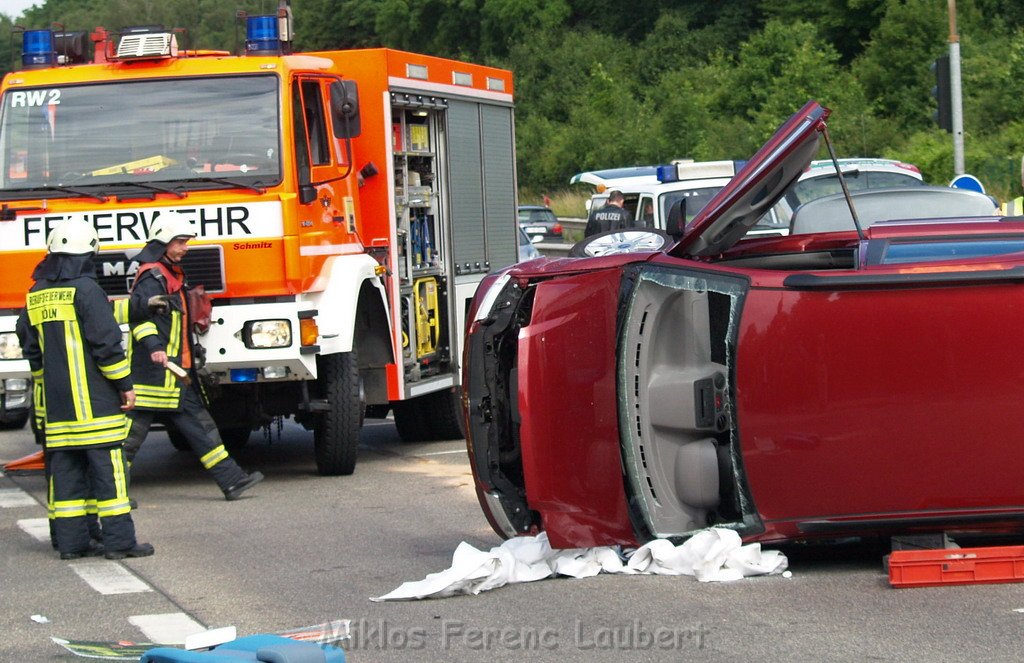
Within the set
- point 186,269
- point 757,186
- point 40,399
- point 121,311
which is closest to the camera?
point 757,186

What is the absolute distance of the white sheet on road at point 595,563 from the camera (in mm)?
6719

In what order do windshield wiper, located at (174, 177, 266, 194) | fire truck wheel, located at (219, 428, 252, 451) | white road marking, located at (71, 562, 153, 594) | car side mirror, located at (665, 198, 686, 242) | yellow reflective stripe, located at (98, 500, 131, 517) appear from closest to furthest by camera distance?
1. car side mirror, located at (665, 198, 686, 242)
2. white road marking, located at (71, 562, 153, 594)
3. yellow reflective stripe, located at (98, 500, 131, 517)
4. windshield wiper, located at (174, 177, 266, 194)
5. fire truck wheel, located at (219, 428, 252, 451)

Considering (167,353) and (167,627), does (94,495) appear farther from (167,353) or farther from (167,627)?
(167,627)

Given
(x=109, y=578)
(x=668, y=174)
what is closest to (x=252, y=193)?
(x=109, y=578)

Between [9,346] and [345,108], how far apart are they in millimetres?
2734

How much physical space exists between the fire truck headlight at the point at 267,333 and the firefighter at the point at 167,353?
13.9 inches

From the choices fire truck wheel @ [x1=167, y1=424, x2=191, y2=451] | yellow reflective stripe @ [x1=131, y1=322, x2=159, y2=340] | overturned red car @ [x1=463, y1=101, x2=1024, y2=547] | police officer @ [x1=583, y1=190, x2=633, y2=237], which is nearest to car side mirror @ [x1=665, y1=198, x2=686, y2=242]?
overturned red car @ [x1=463, y1=101, x2=1024, y2=547]

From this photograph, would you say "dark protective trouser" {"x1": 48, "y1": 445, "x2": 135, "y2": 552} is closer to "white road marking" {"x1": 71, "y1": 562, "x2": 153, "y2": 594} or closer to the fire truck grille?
"white road marking" {"x1": 71, "y1": 562, "x2": 153, "y2": 594}

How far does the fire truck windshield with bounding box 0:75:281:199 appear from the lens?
1051 centimetres

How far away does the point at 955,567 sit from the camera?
6.43 m

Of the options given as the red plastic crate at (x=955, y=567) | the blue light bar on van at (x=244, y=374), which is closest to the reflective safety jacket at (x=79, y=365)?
the blue light bar on van at (x=244, y=374)

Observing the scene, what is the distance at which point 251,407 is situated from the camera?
11047 mm

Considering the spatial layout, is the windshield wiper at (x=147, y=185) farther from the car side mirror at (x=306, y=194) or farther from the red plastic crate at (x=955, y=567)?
the red plastic crate at (x=955, y=567)

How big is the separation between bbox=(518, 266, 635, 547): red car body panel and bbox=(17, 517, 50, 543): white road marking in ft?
11.4
